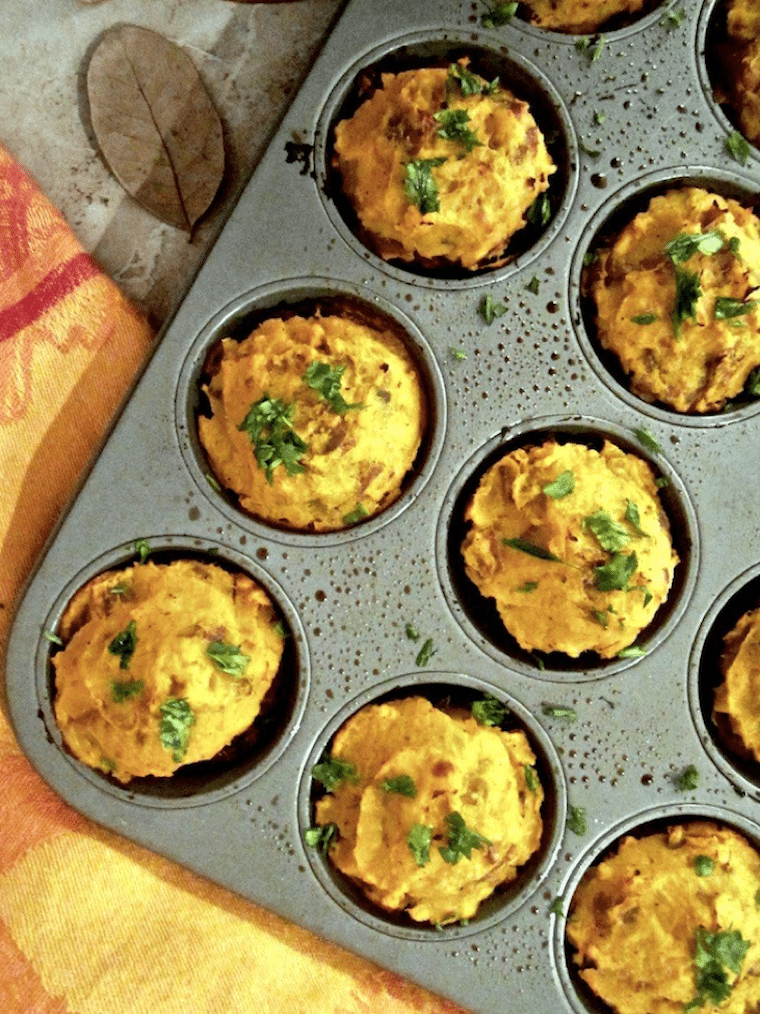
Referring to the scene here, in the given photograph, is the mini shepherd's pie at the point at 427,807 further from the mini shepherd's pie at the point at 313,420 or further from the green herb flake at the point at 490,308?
the green herb flake at the point at 490,308

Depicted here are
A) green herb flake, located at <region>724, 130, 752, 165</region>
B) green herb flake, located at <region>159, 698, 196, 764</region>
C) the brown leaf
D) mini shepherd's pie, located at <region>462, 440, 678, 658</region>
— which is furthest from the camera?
the brown leaf

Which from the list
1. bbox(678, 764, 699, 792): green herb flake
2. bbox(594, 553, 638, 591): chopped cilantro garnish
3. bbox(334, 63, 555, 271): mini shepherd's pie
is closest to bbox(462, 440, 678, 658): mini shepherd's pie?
bbox(594, 553, 638, 591): chopped cilantro garnish

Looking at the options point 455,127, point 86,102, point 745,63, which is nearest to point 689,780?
point 455,127

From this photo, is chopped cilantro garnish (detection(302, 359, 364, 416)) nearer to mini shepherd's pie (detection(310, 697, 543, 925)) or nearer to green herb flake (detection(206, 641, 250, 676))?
green herb flake (detection(206, 641, 250, 676))

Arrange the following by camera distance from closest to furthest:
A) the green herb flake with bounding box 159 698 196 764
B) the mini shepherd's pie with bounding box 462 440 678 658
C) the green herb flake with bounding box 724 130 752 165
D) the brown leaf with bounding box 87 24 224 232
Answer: the green herb flake with bounding box 159 698 196 764 → the mini shepherd's pie with bounding box 462 440 678 658 → the green herb flake with bounding box 724 130 752 165 → the brown leaf with bounding box 87 24 224 232

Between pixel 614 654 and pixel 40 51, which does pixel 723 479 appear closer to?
pixel 614 654

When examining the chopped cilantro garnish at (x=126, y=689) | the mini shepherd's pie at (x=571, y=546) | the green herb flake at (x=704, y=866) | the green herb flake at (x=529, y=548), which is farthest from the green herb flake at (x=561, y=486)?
the chopped cilantro garnish at (x=126, y=689)
